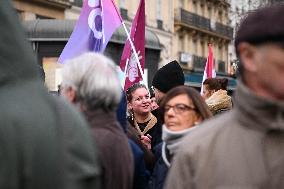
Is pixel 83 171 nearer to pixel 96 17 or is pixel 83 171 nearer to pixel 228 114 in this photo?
pixel 228 114

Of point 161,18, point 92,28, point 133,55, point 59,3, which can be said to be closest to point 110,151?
point 92,28

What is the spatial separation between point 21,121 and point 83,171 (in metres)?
0.31

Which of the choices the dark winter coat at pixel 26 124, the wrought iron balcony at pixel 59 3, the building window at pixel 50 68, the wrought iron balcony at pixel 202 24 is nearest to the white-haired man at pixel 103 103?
the dark winter coat at pixel 26 124

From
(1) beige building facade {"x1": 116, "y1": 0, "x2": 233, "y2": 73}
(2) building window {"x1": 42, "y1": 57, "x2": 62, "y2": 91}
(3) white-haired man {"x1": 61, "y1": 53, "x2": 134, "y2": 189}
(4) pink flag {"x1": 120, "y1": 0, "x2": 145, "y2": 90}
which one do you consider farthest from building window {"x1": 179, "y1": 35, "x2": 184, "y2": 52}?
(3) white-haired man {"x1": 61, "y1": 53, "x2": 134, "y2": 189}

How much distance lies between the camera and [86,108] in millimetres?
3188

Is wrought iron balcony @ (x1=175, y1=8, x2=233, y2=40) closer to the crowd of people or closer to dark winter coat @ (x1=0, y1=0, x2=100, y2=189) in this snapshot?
the crowd of people

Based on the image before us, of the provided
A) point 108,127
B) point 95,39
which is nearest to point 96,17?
point 95,39

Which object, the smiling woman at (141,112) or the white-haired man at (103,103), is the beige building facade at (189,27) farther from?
the white-haired man at (103,103)

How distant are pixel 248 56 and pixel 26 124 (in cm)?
89

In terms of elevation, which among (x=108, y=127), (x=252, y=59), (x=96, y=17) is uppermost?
(x=96, y=17)

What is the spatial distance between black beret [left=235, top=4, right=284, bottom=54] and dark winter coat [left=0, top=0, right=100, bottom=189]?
0.74m

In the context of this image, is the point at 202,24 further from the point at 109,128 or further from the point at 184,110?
the point at 109,128

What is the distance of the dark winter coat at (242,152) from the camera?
7.24 feet

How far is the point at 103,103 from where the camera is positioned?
3.17 m
